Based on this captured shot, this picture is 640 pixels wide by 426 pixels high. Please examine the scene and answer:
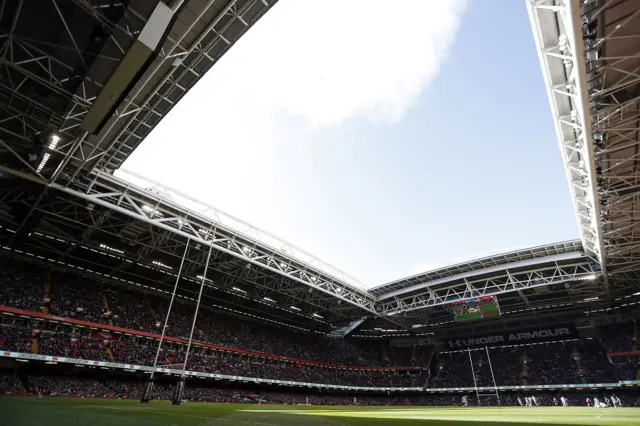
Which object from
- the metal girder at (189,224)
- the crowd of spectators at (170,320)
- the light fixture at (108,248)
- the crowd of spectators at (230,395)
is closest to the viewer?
the metal girder at (189,224)

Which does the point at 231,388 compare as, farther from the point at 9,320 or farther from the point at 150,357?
the point at 9,320

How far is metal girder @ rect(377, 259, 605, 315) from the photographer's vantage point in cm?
2828

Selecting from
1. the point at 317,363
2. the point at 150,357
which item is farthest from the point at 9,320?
the point at 317,363

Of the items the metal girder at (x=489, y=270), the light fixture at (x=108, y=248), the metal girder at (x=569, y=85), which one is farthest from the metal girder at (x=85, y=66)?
the metal girder at (x=489, y=270)

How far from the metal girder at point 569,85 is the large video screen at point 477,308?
14090mm

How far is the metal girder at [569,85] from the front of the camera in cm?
1123

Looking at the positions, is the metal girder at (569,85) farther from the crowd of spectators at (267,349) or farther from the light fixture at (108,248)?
the crowd of spectators at (267,349)

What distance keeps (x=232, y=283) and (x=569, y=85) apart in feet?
98.1

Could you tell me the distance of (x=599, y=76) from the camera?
13.2 meters

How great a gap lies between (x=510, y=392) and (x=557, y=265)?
25422 mm

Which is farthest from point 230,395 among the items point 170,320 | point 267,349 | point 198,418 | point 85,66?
point 85,66

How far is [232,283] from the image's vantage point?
32.6 meters

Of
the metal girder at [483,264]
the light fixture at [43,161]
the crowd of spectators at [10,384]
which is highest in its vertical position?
the metal girder at [483,264]

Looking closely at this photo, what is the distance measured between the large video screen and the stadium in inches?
6.3
